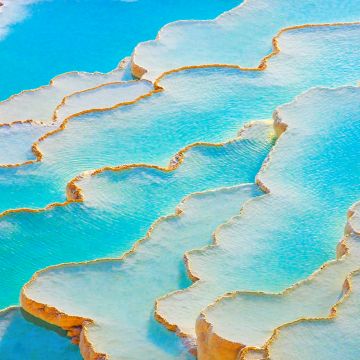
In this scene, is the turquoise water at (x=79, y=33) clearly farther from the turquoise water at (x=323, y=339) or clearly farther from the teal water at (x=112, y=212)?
the turquoise water at (x=323, y=339)

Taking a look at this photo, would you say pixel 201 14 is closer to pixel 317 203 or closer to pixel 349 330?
pixel 317 203

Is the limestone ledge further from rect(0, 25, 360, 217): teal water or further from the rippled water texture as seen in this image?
rect(0, 25, 360, 217): teal water

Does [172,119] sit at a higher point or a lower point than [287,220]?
higher

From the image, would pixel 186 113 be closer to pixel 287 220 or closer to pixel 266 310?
pixel 287 220

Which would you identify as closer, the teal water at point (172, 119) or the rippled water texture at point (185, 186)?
the rippled water texture at point (185, 186)

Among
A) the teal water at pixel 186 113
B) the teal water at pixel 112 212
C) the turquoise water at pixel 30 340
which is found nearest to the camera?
the turquoise water at pixel 30 340

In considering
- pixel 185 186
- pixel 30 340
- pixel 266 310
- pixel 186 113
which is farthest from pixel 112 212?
pixel 266 310

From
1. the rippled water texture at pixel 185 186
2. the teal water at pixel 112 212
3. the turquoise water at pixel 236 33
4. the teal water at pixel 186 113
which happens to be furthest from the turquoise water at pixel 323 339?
the turquoise water at pixel 236 33

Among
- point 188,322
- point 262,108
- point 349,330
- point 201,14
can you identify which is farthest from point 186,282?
point 201,14
